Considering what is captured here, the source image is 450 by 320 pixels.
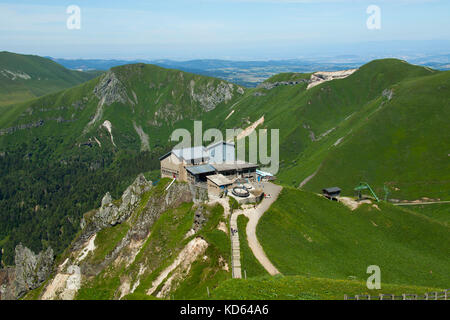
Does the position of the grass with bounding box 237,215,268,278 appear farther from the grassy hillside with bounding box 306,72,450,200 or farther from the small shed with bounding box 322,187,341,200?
the grassy hillside with bounding box 306,72,450,200

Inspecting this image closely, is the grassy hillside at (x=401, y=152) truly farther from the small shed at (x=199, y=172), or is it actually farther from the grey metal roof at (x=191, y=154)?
the small shed at (x=199, y=172)

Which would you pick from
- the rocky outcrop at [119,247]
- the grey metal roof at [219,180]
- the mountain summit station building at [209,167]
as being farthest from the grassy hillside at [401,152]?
the rocky outcrop at [119,247]

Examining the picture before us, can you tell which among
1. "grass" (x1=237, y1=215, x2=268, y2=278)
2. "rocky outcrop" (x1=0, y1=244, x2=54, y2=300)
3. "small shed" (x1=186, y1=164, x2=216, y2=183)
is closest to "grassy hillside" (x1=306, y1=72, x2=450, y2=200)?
"small shed" (x1=186, y1=164, x2=216, y2=183)

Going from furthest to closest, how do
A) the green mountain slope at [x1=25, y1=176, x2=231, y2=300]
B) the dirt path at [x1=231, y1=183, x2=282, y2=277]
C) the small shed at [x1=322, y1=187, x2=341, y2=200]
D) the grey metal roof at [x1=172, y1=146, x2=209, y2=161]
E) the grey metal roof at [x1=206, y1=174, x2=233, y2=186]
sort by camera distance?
the grey metal roof at [x1=172, y1=146, x2=209, y2=161], the small shed at [x1=322, y1=187, x2=341, y2=200], the grey metal roof at [x1=206, y1=174, x2=233, y2=186], the green mountain slope at [x1=25, y1=176, x2=231, y2=300], the dirt path at [x1=231, y1=183, x2=282, y2=277]

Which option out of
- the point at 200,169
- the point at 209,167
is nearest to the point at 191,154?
the point at 209,167

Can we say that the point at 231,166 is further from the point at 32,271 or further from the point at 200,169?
the point at 32,271

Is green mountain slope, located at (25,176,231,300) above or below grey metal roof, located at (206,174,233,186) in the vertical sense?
below
